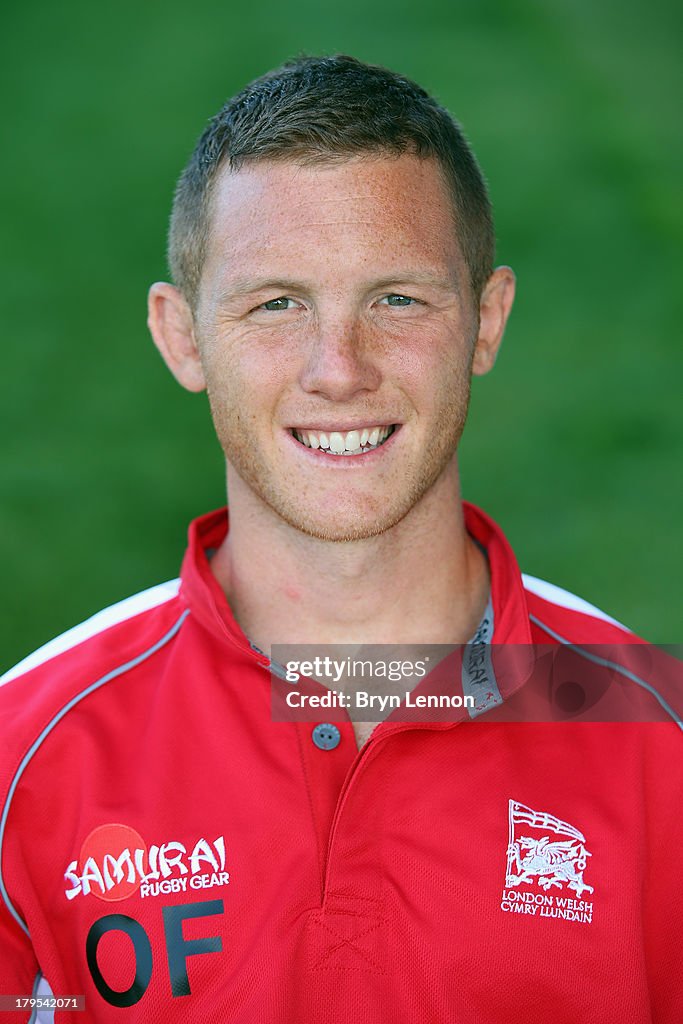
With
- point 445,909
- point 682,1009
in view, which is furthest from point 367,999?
point 682,1009

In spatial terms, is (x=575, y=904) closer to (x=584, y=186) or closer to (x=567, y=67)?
(x=584, y=186)

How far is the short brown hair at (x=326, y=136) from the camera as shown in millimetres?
1949

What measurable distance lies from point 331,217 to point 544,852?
98 centimetres

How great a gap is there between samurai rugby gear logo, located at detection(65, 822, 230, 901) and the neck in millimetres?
403

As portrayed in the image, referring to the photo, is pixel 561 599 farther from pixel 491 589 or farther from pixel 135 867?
pixel 135 867

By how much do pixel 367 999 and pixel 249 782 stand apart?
0.34 meters

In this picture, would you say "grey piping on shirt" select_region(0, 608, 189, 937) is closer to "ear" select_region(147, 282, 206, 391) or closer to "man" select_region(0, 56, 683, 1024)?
"man" select_region(0, 56, 683, 1024)

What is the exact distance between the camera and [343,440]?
1.96m

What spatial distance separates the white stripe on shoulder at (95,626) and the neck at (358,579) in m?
0.13

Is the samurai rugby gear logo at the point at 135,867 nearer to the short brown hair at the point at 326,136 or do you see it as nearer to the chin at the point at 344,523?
the chin at the point at 344,523

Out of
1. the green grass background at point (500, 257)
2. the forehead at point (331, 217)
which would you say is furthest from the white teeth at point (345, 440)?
the green grass background at point (500, 257)

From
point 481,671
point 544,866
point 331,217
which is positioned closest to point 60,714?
point 481,671

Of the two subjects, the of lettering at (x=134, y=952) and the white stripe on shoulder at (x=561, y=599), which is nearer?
the of lettering at (x=134, y=952)

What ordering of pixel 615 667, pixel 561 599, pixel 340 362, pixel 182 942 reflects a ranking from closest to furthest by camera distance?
pixel 182 942, pixel 340 362, pixel 615 667, pixel 561 599
